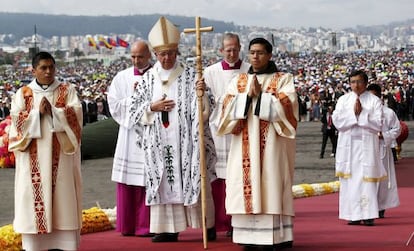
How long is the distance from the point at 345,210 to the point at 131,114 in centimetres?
Answer: 287

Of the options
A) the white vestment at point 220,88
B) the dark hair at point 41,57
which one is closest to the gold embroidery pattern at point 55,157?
the dark hair at point 41,57

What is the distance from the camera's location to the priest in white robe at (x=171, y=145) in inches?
345

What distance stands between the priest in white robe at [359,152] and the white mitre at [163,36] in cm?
257

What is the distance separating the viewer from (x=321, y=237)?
30.2ft

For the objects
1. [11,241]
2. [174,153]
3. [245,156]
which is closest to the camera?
[245,156]

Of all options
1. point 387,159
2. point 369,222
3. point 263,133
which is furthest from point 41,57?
point 387,159

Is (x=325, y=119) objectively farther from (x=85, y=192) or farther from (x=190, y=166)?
(x=190, y=166)

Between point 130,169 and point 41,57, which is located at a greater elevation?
point 41,57

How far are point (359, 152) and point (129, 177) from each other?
2746mm

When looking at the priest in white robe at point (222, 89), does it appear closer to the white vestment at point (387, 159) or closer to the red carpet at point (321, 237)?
the red carpet at point (321, 237)

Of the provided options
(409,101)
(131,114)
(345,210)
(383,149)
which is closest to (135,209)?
(131,114)

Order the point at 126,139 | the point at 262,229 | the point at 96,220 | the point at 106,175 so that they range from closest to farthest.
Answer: the point at 262,229 < the point at 126,139 < the point at 96,220 < the point at 106,175

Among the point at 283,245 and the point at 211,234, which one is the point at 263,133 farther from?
the point at 211,234

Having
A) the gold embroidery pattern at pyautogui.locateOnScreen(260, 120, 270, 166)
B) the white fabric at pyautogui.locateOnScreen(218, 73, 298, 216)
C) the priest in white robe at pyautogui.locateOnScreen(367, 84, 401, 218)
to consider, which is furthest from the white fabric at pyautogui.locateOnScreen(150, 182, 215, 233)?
the priest in white robe at pyautogui.locateOnScreen(367, 84, 401, 218)
